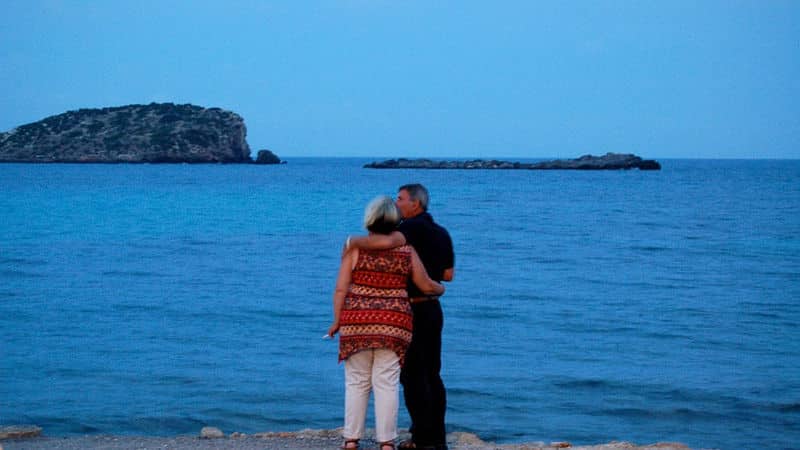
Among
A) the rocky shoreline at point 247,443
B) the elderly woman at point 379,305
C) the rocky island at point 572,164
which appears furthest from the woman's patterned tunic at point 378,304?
the rocky island at point 572,164

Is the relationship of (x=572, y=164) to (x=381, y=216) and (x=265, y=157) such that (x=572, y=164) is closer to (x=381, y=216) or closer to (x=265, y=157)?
(x=265, y=157)

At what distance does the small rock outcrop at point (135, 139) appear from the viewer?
157000 millimetres

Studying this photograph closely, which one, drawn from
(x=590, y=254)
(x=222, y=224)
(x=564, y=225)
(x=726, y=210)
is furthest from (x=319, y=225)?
(x=726, y=210)

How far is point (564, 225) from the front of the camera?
136 ft

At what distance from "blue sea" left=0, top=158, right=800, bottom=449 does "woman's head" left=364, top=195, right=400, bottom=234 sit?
4.23 metres

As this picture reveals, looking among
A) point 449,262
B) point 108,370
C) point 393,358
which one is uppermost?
point 449,262

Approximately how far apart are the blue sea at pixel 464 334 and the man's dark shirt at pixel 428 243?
366 cm

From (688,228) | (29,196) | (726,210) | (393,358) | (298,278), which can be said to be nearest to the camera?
(393,358)

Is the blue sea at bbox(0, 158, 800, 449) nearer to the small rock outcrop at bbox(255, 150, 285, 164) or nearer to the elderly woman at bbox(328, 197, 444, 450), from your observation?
the elderly woman at bbox(328, 197, 444, 450)

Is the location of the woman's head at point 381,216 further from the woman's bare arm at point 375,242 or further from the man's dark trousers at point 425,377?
the man's dark trousers at point 425,377

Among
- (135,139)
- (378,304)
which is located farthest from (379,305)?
(135,139)

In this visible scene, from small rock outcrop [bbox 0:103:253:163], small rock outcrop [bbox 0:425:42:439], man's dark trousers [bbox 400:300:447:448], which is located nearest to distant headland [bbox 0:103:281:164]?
small rock outcrop [bbox 0:103:253:163]

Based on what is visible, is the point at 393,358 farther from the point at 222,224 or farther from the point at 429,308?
the point at 222,224

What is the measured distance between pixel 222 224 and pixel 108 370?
28843mm
